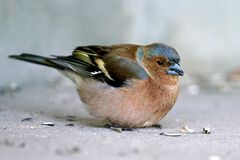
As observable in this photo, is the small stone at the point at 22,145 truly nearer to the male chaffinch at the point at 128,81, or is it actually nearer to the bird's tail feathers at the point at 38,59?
the male chaffinch at the point at 128,81

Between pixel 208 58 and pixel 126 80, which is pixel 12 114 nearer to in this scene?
pixel 126 80

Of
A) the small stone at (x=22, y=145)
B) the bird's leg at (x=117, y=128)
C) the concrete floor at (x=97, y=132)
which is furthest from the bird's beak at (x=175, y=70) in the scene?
the small stone at (x=22, y=145)

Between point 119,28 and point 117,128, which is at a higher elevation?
point 119,28

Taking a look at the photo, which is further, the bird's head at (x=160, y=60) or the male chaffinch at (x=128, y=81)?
the bird's head at (x=160, y=60)

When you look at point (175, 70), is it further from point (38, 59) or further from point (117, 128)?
point (38, 59)

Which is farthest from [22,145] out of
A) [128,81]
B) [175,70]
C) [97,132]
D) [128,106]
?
[175,70]

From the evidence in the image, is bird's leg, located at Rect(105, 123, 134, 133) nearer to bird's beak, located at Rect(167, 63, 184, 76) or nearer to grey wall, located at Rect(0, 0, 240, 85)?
bird's beak, located at Rect(167, 63, 184, 76)

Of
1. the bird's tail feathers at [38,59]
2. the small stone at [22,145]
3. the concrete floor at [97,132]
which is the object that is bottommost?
the small stone at [22,145]
